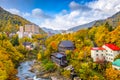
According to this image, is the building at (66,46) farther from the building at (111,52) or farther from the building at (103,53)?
the building at (111,52)

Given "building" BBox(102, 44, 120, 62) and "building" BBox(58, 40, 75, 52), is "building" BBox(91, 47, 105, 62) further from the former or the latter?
"building" BBox(58, 40, 75, 52)

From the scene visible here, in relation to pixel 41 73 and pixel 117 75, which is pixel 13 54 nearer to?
pixel 41 73

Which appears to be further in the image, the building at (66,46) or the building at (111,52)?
the building at (66,46)

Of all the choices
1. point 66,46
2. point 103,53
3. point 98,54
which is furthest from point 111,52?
point 66,46

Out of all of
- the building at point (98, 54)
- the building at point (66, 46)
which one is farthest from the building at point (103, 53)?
the building at point (66, 46)

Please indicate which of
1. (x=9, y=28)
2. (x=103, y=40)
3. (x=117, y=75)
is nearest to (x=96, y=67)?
(x=117, y=75)

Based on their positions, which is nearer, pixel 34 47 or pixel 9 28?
pixel 34 47

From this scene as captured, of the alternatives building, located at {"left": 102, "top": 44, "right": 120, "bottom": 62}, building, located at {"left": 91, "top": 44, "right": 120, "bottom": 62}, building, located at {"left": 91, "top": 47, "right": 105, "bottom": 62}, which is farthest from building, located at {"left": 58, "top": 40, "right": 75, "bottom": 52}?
building, located at {"left": 102, "top": 44, "right": 120, "bottom": 62}

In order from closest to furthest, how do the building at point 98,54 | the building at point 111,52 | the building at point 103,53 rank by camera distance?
the building at point 111,52 < the building at point 103,53 < the building at point 98,54

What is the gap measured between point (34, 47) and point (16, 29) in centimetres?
6080

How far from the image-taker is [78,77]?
36.1 metres

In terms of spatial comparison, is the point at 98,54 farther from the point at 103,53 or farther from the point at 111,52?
the point at 111,52

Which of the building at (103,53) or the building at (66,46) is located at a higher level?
the building at (66,46)

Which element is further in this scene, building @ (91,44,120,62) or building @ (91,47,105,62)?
building @ (91,47,105,62)
